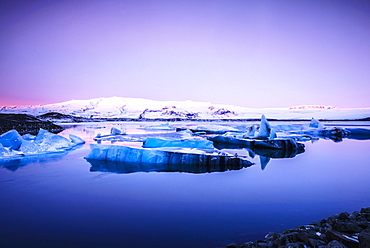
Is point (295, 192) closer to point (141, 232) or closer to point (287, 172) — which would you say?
point (287, 172)

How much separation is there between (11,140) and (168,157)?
21.0 ft

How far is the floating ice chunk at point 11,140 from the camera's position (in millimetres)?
8695

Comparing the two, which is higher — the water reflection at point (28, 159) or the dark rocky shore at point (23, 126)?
the dark rocky shore at point (23, 126)

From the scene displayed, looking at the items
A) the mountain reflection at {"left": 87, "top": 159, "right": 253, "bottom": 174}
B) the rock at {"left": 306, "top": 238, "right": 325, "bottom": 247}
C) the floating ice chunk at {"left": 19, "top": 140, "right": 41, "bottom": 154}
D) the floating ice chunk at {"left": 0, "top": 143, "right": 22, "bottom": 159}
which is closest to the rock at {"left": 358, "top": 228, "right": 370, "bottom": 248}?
the rock at {"left": 306, "top": 238, "right": 325, "bottom": 247}

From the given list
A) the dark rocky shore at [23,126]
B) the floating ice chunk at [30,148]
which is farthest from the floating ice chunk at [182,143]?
the dark rocky shore at [23,126]

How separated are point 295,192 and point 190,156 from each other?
290 centimetres

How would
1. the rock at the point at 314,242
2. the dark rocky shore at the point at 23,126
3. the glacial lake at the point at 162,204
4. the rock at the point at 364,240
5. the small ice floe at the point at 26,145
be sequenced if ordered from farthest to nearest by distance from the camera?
1. the dark rocky shore at the point at 23,126
2. the small ice floe at the point at 26,145
3. the glacial lake at the point at 162,204
4. the rock at the point at 314,242
5. the rock at the point at 364,240

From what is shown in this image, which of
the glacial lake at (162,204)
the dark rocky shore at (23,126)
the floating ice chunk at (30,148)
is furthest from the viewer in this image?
the dark rocky shore at (23,126)

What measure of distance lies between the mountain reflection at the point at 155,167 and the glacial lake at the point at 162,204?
0.79 ft

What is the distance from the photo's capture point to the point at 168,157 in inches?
265

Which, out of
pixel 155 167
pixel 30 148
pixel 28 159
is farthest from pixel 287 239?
pixel 30 148

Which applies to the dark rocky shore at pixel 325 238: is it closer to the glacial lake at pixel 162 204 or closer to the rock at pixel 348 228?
the rock at pixel 348 228

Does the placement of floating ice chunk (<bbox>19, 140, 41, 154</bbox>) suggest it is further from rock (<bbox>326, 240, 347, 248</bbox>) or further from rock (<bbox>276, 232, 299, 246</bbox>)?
rock (<bbox>326, 240, 347, 248</bbox>)

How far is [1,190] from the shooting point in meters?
4.55
